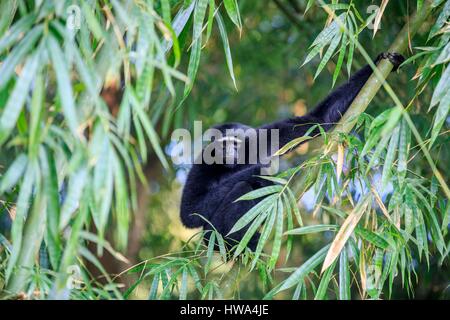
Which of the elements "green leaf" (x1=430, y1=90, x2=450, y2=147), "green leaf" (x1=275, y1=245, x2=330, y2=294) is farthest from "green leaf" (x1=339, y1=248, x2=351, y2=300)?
"green leaf" (x1=430, y1=90, x2=450, y2=147)

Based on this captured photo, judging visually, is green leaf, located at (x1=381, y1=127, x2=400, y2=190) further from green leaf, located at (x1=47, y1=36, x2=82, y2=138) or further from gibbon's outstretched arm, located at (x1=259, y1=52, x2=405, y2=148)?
green leaf, located at (x1=47, y1=36, x2=82, y2=138)

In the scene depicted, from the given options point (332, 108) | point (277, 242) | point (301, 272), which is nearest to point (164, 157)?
point (277, 242)

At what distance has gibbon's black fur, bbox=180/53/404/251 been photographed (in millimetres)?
3898

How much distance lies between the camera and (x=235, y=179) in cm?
424

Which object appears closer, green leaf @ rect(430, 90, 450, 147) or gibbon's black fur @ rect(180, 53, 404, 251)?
green leaf @ rect(430, 90, 450, 147)

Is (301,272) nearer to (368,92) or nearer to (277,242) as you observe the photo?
(277,242)

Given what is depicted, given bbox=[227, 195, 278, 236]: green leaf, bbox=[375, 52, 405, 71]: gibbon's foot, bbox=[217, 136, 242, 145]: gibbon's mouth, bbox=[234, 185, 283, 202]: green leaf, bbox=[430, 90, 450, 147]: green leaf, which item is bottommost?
bbox=[227, 195, 278, 236]: green leaf

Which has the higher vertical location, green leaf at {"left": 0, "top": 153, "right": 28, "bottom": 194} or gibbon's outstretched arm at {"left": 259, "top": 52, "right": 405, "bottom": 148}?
gibbon's outstretched arm at {"left": 259, "top": 52, "right": 405, "bottom": 148}

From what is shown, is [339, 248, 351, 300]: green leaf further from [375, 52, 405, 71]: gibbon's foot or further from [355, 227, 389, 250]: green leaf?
[375, 52, 405, 71]: gibbon's foot

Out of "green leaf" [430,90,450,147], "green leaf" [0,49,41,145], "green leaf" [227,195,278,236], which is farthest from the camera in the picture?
"green leaf" [227,195,278,236]

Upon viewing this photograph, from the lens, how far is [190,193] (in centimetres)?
465

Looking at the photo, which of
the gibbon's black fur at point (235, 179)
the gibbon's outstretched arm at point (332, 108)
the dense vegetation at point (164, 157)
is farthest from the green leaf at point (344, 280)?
the gibbon's outstretched arm at point (332, 108)

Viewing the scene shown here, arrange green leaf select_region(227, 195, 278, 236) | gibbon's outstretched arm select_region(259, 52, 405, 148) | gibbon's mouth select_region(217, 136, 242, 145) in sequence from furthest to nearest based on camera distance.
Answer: gibbon's mouth select_region(217, 136, 242, 145)
gibbon's outstretched arm select_region(259, 52, 405, 148)
green leaf select_region(227, 195, 278, 236)
